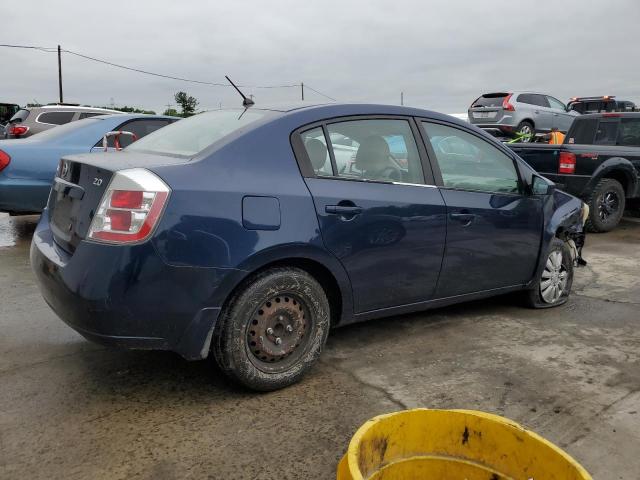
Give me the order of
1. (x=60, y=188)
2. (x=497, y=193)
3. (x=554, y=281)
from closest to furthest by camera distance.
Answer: (x=60, y=188) → (x=497, y=193) → (x=554, y=281)

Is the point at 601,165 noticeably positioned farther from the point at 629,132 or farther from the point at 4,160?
the point at 4,160

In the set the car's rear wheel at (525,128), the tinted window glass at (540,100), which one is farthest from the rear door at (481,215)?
the tinted window glass at (540,100)

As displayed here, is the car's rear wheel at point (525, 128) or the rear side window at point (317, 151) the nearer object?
the rear side window at point (317, 151)

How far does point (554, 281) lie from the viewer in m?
4.63

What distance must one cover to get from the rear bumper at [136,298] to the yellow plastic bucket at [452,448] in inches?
46.3

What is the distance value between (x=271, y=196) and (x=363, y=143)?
2.82ft

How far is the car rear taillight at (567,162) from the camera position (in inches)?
319

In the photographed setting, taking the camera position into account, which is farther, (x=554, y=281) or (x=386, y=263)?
(x=554, y=281)

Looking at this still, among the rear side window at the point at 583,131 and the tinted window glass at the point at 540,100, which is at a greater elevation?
the tinted window glass at the point at 540,100

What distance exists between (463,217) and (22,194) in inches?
189

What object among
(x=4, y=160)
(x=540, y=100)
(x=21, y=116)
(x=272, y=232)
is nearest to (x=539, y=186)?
(x=272, y=232)

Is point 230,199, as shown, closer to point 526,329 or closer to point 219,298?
point 219,298

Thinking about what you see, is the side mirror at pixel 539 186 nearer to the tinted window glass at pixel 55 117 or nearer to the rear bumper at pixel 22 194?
the rear bumper at pixel 22 194

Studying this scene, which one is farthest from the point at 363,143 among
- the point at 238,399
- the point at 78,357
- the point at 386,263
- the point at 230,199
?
the point at 78,357
